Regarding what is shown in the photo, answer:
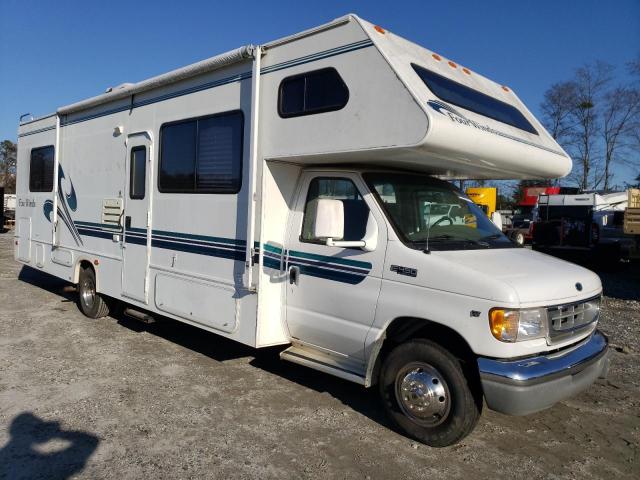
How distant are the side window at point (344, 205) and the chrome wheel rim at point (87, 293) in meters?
4.22

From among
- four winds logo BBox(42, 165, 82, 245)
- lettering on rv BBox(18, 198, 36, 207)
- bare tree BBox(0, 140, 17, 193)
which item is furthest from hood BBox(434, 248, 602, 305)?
bare tree BBox(0, 140, 17, 193)

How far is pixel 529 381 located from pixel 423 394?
2.54ft

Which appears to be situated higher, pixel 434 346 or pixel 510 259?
pixel 510 259

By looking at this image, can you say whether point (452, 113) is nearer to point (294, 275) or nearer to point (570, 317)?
point (570, 317)

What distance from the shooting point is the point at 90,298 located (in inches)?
300

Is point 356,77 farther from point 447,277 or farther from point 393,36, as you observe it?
point 447,277

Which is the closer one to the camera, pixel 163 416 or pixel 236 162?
pixel 163 416

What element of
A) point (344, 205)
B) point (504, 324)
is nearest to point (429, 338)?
point (504, 324)

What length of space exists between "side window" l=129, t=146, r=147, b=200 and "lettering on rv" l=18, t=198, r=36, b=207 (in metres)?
3.43

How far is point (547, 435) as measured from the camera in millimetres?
4324

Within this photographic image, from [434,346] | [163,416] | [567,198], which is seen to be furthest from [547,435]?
[567,198]

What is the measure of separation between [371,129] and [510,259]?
4.94 feet

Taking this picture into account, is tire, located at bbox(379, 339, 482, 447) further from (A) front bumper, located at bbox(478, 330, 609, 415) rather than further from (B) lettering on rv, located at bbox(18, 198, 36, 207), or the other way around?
(B) lettering on rv, located at bbox(18, 198, 36, 207)

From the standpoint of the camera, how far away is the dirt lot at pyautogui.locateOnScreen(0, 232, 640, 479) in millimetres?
3689
